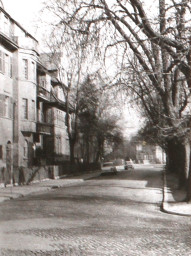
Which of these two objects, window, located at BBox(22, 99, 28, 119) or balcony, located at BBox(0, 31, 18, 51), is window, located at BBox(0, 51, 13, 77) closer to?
balcony, located at BBox(0, 31, 18, 51)

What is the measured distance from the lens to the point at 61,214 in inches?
494

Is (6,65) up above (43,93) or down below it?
above

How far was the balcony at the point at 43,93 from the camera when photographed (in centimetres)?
3856

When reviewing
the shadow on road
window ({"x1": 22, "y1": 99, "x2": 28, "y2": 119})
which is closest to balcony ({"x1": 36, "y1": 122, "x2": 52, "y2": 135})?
window ({"x1": 22, "y1": 99, "x2": 28, "y2": 119})

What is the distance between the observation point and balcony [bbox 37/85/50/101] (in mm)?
38562

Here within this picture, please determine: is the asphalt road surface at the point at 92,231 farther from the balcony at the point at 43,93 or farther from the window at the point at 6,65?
the balcony at the point at 43,93

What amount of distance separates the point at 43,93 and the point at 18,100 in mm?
8485

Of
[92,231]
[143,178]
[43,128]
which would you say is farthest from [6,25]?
[92,231]

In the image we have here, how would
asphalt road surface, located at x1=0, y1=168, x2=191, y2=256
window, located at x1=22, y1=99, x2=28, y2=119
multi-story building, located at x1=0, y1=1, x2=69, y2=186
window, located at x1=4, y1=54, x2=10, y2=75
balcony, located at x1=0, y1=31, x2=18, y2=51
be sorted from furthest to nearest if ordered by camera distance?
1. window, located at x1=22, y1=99, x2=28, y2=119
2. window, located at x1=4, y1=54, x2=10, y2=75
3. balcony, located at x1=0, y1=31, x2=18, y2=51
4. multi-story building, located at x1=0, y1=1, x2=69, y2=186
5. asphalt road surface, located at x1=0, y1=168, x2=191, y2=256

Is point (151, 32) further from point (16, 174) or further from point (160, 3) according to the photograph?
point (16, 174)

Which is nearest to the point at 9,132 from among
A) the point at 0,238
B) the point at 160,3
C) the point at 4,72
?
the point at 4,72

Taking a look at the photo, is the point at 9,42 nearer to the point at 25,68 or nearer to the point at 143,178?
the point at 25,68

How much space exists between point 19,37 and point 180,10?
1948 centimetres

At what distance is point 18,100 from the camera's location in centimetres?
3206
